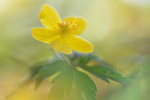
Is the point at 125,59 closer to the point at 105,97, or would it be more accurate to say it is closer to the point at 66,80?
the point at 105,97

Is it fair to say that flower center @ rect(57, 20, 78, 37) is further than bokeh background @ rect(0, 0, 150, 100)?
No

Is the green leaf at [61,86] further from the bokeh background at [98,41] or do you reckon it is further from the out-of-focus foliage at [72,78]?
the bokeh background at [98,41]

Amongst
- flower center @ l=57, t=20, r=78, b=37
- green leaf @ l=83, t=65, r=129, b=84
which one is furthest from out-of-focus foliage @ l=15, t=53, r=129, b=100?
flower center @ l=57, t=20, r=78, b=37

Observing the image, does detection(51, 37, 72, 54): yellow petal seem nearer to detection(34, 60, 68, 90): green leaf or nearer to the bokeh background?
detection(34, 60, 68, 90): green leaf

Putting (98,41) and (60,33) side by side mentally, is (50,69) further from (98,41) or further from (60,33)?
(98,41)

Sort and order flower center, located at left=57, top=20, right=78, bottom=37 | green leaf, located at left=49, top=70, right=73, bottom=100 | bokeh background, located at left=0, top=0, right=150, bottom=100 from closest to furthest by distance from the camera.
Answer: green leaf, located at left=49, top=70, right=73, bottom=100 < flower center, located at left=57, top=20, right=78, bottom=37 < bokeh background, located at left=0, top=0, right=150, bottom=100

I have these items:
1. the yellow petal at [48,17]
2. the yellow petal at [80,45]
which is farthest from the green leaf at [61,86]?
the yellow petal at [48,17]

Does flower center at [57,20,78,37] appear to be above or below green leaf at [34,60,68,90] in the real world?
above
